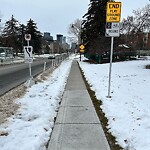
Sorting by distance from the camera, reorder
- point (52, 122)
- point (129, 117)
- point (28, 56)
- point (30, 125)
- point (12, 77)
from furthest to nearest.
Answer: point (12, 77), point (28, 56), point (129, 117), point (52, 122), point (30, 125)

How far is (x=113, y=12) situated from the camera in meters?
8.15

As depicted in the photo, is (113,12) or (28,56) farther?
(28,56)

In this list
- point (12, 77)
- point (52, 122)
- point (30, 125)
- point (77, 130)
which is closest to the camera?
point (77, 130)

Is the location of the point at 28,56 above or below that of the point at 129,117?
above

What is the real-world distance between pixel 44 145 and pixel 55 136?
45cm

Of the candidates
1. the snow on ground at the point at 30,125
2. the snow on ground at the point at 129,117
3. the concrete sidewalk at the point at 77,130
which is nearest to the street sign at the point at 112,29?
the snow on ground at the point at 129,117

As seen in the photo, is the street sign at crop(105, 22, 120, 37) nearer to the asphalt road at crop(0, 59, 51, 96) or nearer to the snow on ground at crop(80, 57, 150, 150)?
the snow on ground at crop(80, 57, 150, 150)

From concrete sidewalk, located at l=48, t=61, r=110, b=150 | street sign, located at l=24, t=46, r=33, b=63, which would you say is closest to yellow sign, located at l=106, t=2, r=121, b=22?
concrete sidewalk, located at l=48, t=61, r=110, b=150

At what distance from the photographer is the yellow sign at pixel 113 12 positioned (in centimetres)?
812

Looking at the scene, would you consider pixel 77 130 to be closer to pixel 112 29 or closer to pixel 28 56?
pixel 112 29

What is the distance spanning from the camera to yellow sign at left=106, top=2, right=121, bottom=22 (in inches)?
320

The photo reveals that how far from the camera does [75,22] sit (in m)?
71.6

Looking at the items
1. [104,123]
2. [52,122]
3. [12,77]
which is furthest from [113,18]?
[12,77]

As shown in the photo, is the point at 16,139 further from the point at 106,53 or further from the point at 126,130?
the point at 106,53
